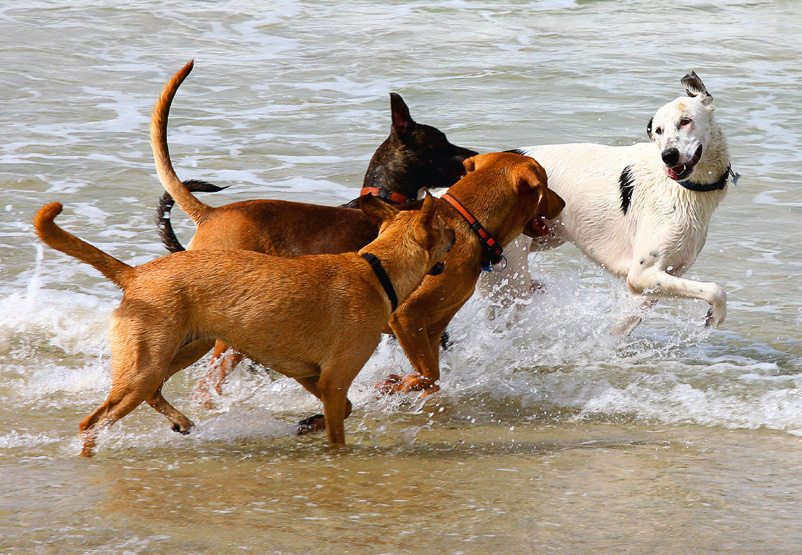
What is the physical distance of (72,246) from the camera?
4.12 metres

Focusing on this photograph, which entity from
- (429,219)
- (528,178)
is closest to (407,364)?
(528,178)

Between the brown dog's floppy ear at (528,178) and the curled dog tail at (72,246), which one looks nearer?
the curled dog tail at (72,246)

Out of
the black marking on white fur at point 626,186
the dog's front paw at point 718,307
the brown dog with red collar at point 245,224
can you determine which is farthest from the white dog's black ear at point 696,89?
the brown dog with red collar at point 245,224

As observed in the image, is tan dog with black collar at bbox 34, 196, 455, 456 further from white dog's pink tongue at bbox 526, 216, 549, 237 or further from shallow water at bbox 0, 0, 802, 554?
white dog's pink tongue at bbox 526, 216, 549, 237

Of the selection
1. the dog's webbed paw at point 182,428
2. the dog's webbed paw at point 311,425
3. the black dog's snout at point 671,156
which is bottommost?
the dog's webbed paw at point 311,425

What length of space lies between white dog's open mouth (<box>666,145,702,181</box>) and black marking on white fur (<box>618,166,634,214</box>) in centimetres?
46

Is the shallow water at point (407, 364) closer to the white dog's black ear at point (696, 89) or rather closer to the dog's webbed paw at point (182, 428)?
the dog's webbed paw at point (182, 428)

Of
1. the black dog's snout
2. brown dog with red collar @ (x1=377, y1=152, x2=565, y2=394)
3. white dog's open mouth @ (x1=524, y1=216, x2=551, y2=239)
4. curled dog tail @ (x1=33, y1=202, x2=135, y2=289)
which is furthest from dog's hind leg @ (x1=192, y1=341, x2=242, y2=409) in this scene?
the black dog's snout

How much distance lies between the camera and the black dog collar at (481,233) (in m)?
5.13

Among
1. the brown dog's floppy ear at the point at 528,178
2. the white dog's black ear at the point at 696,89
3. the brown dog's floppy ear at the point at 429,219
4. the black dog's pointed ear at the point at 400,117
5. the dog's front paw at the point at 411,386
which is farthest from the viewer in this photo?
the black dog's pointed ear at the point at 400,117

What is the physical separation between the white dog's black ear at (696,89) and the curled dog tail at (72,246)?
3.73m

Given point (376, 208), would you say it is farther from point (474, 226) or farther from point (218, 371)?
point (218, 371)

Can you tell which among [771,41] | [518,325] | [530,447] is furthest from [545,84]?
[530,447]

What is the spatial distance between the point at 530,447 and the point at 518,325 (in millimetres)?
2055
